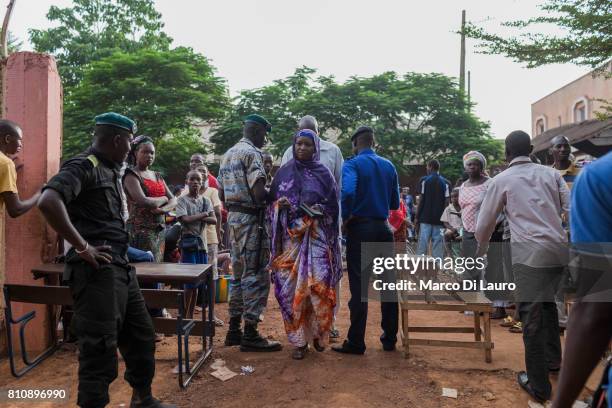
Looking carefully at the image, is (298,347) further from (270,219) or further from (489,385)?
(489,385)

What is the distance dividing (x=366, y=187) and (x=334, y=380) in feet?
5.75

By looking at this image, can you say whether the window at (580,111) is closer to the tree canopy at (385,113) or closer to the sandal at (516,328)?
the tree canopy at (385,113)

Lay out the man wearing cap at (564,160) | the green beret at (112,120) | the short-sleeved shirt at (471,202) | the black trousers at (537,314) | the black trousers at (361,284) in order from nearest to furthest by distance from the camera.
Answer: the green beret at (112,120) → the black trousers at (537,314) → the black trousers at (361,284) → the man wearing cap at (564,160) → the short-sleeved shirt at (471,202)

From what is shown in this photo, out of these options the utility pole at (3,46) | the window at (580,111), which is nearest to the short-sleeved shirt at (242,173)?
the utility pole at (3,46)

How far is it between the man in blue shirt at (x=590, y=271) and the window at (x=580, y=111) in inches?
991

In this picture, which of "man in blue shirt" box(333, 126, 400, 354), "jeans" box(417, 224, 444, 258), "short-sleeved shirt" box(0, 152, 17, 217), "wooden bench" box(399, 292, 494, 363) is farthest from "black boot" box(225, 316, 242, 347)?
"jeans" box(417, 224, 444, 258)

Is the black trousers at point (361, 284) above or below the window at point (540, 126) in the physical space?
below

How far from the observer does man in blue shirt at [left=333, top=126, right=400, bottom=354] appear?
4469 mm

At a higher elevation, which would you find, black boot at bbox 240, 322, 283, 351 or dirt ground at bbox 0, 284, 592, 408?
black boot at bbox 240, 322, 283, 351

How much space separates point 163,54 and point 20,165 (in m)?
15.1

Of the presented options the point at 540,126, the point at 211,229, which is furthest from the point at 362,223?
the point at 540,126

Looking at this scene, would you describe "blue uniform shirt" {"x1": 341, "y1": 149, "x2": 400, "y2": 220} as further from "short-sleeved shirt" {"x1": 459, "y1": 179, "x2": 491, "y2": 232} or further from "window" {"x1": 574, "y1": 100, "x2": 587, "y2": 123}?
"window" {"x1": 574, "y1": 100, "x2": 587, "y2": 123}

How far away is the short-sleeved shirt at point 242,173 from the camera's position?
4.54m

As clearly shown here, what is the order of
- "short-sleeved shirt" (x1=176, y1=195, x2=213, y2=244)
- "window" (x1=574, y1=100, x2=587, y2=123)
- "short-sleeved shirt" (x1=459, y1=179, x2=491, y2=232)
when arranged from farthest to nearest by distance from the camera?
"window" (x1=574, y1=100, x2=587, y2=123), "short-sleeved shirt" (x1=459, y1=179, x2=491, y2=232), "short-sleeved shirt" (x1=176, y1=195, x2=213, y2=244)
